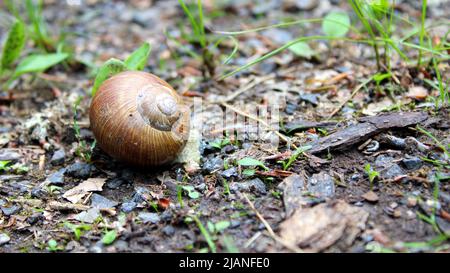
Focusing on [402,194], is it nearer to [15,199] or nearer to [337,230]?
[337,230]

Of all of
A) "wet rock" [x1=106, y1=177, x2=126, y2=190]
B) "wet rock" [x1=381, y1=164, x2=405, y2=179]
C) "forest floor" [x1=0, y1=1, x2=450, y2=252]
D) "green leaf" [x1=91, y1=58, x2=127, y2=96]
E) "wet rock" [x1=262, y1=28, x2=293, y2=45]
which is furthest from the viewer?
"wet rock" [x1=262, y1=28, x2=293, y2=45]

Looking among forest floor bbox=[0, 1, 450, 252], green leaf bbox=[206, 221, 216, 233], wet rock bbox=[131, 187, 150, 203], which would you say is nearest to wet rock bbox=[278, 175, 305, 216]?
forest floor bbox=[0, 1, 450, 252]

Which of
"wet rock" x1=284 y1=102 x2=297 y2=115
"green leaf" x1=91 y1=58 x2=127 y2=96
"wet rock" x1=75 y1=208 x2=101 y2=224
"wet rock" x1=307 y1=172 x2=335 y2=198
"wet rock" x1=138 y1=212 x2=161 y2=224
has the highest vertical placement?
"green leaf" x1=91 y1=58 x2=127 y2=96

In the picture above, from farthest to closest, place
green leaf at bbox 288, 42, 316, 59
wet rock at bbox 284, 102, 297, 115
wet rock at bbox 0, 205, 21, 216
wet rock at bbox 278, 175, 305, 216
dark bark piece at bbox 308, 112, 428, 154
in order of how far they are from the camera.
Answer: green leaf at bbox 288, 42, 316, 59 → wet rock at bbox 284, 102, 297, 115 → dark bark piece at bbox 308, 112, 428, 154 → wet rock at bbox 0, 205, 21, 216 → wet rock at bbox 278, 175, 305, 216

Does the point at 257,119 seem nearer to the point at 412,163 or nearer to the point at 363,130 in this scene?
the point at 363,130

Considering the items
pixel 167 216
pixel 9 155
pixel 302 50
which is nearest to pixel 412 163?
pixel 167 216

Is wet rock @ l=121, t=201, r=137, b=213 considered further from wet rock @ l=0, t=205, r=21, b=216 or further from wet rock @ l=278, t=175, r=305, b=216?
wet rock @ l=278, t=175, r=305, b=216

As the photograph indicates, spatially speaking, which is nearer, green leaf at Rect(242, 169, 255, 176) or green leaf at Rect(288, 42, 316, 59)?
green leaf at Rect(242, 169, 255, 176)
